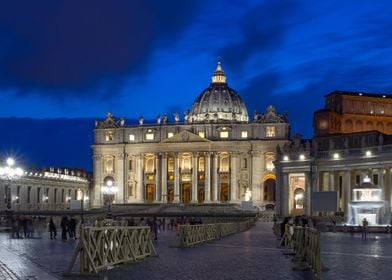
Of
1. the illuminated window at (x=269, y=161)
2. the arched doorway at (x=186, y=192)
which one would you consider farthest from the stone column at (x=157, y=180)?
the illuminated window at (x=269, y=161)

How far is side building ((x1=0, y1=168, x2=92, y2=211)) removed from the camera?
121000 mm

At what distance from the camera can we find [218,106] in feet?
565

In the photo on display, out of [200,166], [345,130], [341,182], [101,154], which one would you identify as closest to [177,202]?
[200,166]

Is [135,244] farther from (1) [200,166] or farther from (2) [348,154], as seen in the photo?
(1) [200,166]

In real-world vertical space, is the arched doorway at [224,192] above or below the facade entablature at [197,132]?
below

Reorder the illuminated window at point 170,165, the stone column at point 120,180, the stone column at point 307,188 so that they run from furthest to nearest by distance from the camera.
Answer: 1. the stone column at point 120,180
2. the illuminated window at point 170,165
3. the stone column at point 307,188

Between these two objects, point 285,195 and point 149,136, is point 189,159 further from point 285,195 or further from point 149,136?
point 285,195

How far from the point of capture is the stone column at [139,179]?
150875 millimetres

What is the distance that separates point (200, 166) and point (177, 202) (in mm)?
9516

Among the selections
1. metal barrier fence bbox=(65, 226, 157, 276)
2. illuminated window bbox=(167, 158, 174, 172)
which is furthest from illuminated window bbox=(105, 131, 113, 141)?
metal barrier fence bbox=(65, 226, 157, 276)

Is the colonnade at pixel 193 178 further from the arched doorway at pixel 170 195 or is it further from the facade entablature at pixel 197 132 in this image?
the facade entablature at pixel 197 132

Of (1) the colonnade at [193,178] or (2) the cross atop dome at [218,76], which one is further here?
(2) the cross atop dome at [218,76]

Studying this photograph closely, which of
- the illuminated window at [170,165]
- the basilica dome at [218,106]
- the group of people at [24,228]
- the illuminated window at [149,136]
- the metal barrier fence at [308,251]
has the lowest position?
the group of people at [24,228]

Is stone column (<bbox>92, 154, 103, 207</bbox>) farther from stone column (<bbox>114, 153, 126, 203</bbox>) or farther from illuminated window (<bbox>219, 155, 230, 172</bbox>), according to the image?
illuminated window (<bbox>219, 155, 230, 172</bbox>)
